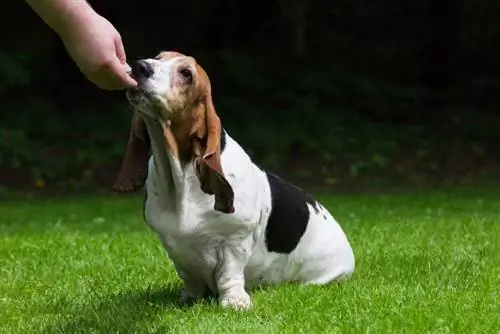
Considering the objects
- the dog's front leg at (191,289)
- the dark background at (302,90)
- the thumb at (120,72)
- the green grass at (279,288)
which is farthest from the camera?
the dark background at (302,90)

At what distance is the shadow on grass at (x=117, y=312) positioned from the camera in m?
4.71

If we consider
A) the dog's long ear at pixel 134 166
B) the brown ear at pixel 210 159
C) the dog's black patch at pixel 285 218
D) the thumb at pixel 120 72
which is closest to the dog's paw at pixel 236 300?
the dog's black patch at pixel 285 218

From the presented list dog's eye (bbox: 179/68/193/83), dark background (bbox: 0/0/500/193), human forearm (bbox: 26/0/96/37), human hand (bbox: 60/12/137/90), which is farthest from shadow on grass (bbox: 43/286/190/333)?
dark background (bbox: 0/0/500/193)

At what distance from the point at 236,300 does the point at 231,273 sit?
0.14m

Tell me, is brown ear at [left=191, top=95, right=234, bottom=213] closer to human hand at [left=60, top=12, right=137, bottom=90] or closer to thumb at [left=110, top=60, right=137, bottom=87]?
thumb at [left=110, top=60, right=137, bottom=87]

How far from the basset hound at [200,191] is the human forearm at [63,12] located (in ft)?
4.53

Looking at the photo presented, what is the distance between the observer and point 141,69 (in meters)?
4.53

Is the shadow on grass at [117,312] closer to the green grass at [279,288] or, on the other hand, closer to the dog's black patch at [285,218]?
the green grass at [279,288]

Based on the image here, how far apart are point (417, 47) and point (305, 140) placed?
415 centimetres

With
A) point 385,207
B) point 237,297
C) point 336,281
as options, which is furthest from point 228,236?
point 385,207

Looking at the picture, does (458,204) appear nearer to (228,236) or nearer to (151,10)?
(228,236)

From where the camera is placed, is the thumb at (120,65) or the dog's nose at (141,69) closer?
the thumb at (120,65)

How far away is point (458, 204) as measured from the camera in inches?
442

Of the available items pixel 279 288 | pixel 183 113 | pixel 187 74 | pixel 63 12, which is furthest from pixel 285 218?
pixel 63 12
